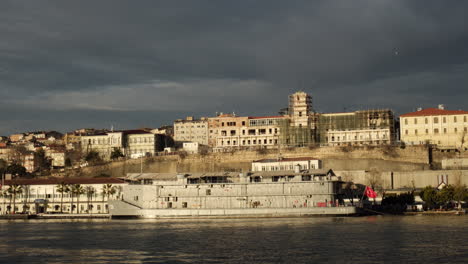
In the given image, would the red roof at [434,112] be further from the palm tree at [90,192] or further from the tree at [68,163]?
the tree at [68,163]

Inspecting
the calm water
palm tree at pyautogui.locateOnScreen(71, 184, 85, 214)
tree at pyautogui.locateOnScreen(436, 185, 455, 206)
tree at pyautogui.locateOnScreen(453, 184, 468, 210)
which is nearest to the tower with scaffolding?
tree at pyautogui.locateOnScreen(453, 184, 468, 210)

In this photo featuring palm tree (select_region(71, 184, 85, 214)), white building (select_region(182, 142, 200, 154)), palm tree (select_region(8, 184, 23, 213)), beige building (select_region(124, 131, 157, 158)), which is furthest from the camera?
beige building (select_region(124, 131, 157, 158))

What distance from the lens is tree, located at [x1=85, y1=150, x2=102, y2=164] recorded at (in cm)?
13012

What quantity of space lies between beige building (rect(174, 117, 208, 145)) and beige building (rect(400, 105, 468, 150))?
47025mm

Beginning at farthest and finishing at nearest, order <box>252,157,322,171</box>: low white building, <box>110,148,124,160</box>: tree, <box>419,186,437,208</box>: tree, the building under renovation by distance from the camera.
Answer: <box>110,148,124,160</box>: tree
the building under renovation
<box>252,157,322,171</box>: low white building
<box>419,186,437,208</box>: tree

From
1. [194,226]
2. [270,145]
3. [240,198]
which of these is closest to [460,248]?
[194,226]

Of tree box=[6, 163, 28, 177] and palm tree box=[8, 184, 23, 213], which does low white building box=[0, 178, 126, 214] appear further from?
tree box=[6, 163, 28, 177]

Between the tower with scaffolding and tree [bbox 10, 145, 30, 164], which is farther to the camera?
tree [bbox 10, 145, 30, 164]

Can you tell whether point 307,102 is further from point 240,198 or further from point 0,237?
point 0,237

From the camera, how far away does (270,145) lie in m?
127

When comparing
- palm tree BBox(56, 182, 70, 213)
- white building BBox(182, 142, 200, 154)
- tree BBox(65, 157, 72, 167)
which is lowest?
palm tree BBox(56, 182, 70, 213)

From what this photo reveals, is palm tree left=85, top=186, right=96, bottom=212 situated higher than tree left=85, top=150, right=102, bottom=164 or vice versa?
tree left=85, top=150, right=102, bottom=164

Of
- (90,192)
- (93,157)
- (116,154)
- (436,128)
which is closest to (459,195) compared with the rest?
(436,128)

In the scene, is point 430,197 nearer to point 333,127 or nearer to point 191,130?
point 333,127
